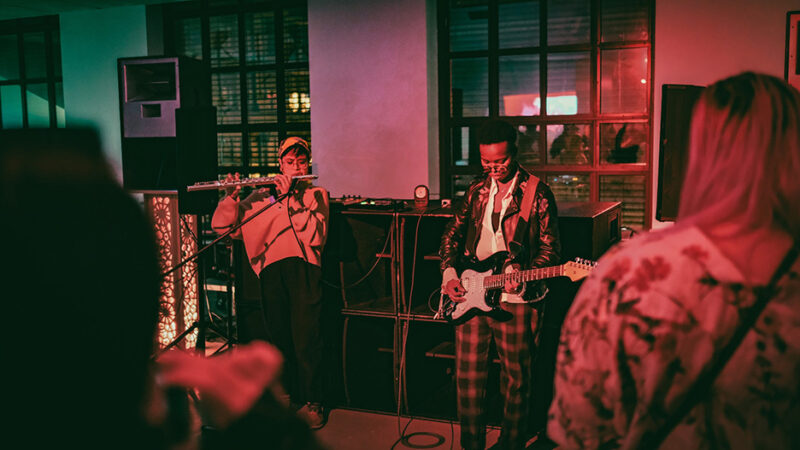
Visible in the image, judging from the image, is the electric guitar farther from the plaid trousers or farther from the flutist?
the flutist

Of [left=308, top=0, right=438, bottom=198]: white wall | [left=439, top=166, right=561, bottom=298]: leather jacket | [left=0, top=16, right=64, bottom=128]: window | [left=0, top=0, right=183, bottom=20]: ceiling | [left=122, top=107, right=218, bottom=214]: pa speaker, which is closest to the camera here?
[left=439, top=166, right=561, bottom=298]: leather jacket

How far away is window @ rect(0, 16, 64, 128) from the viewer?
6535 mm

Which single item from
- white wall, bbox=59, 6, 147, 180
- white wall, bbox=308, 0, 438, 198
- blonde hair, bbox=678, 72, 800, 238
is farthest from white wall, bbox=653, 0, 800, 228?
white wall, bbox=59, 6, 147, 180

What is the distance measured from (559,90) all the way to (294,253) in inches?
104

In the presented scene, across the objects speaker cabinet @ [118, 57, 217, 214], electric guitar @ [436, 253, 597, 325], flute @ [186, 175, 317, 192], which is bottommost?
electric guitar @ [436, 253, 597, 325]

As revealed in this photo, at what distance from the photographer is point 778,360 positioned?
3.74 feet

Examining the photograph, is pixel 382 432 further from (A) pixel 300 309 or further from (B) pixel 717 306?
(B) pixel 717 306

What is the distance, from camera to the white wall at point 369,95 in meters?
5.06

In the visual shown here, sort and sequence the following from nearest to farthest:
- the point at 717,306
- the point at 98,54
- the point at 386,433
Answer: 1. the point at 717,306
2. the point at 386,433
3. the point at 98,54

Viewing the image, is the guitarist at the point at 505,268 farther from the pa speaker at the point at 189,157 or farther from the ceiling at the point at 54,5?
the ceiling at the point at 54,5

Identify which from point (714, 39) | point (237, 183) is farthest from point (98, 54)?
point (714, 39)

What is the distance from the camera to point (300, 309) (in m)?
3.66

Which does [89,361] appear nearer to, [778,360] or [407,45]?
[778,360]

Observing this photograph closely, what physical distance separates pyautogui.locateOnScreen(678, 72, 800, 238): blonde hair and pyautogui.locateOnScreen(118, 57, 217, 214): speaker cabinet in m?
3.37
